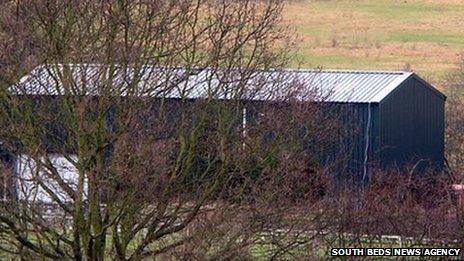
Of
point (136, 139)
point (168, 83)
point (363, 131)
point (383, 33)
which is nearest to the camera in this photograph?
point (136, 139)

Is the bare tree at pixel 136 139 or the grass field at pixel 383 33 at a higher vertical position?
the grass field at pixel 383 33

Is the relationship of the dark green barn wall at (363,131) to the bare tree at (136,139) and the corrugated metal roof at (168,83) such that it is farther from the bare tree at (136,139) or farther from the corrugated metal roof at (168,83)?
the bare tree at (136,139)

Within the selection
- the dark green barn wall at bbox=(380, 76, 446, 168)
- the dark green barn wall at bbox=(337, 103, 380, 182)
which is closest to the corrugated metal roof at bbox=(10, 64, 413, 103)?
the dark green barn wall at bbox=(337, 103, 380, 182)

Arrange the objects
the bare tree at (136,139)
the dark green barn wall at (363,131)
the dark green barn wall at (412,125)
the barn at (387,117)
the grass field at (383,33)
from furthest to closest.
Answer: the grass field at (383,33) < the dark green barn wall at (412,125) < the barn at (387,117) < the dark green barn wall at (363,131) < the bare tree at (136,139)

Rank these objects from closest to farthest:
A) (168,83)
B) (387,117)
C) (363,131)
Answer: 1. (168,83)
2. (363,131)
3. (387,117)

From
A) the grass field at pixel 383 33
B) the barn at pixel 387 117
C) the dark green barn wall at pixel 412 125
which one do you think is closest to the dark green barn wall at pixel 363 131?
the barn at pixel 387 117

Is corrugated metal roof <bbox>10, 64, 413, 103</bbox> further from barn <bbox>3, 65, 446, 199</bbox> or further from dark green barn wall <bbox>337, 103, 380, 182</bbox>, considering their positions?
dark green barn wall <bbox>337, 103, 380, 182</bbox>

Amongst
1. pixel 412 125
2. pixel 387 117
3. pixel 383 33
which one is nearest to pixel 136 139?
pixel 387 117

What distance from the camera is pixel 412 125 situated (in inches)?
1384

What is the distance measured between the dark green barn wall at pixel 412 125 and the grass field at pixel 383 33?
1614 cm

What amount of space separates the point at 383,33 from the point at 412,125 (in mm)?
35563

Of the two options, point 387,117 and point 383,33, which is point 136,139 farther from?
point 383,33

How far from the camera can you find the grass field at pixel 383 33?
6031 cm

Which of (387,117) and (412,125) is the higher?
(412,125)
